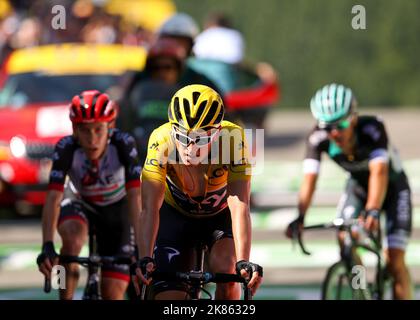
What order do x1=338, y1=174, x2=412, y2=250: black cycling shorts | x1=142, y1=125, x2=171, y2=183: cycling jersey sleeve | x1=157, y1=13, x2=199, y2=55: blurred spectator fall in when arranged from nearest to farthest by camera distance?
x1=142, y1=125, x2=171, y2=183: cycling jersey sleeve → x1=338, y1=174, x2=412, y2=250: black cycling shorts → x1=157, y1=13, x2=199, y2=55: blurred spectator

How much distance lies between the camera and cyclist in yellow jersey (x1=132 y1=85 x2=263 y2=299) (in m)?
6.95

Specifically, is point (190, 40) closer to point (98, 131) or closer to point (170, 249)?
point (98, 131)

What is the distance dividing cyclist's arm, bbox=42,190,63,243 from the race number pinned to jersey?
21.5ft

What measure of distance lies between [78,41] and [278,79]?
8.00 meters

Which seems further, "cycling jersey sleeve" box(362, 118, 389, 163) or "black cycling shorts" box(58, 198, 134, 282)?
"cycling jersey sleeve" box(362, 118, 389, 163)

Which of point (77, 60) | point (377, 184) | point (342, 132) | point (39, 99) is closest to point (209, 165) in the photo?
point (342, 132)

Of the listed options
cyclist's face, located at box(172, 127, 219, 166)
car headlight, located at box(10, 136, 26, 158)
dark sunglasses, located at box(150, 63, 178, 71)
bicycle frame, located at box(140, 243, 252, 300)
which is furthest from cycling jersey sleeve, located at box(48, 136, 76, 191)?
car headlight, located at box(10, 136, 26, 158)

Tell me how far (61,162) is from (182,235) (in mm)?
1143

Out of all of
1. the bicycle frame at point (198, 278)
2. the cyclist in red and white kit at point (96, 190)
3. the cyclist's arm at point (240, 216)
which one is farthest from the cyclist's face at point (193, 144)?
the cyclist in red and white kit at point (96, 190)

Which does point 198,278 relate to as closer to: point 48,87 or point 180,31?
point 180,31

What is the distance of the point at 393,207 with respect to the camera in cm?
1011

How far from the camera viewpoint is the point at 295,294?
11.5 metres

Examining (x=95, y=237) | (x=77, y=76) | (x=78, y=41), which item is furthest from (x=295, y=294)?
(x=78, y=41)

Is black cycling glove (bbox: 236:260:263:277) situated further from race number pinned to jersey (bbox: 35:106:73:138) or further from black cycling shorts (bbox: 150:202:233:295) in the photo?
race number pinned to jersey (bbox: 35:106:73:138)
